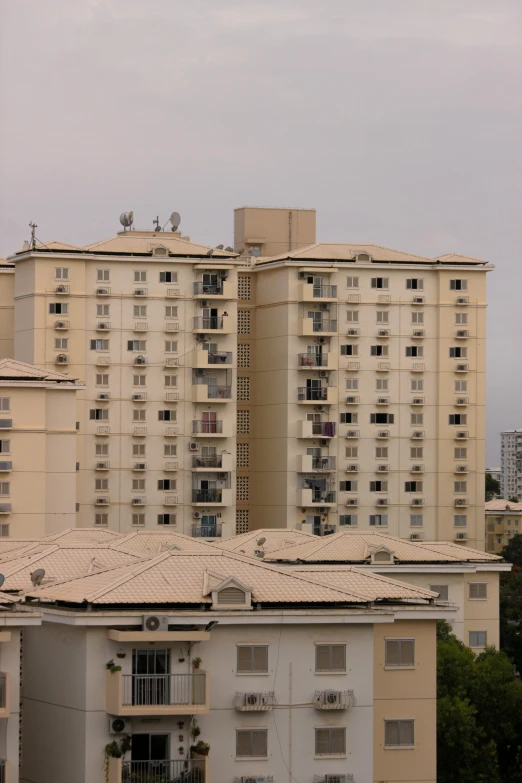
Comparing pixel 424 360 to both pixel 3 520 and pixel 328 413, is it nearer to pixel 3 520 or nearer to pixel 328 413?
pixel 328 413

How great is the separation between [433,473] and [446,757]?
4934cm

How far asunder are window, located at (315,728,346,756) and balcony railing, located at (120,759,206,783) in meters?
3.66

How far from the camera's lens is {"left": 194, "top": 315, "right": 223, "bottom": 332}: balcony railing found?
123875mm

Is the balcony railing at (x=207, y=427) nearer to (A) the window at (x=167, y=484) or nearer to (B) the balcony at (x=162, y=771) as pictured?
(A) the window at (x=167, y=484)

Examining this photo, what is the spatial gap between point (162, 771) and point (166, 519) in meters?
69.2

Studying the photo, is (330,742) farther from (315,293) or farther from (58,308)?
(315,293)

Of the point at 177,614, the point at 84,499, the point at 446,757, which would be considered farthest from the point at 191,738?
the point at 84,499

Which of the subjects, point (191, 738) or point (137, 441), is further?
point (137, 441)

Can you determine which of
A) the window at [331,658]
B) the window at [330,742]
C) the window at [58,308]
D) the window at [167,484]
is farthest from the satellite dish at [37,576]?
the window at [167,484]

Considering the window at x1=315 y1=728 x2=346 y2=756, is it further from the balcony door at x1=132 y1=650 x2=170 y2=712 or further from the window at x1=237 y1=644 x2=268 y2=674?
the balcony door at x1=132 y1=650 x2=170 y2=712

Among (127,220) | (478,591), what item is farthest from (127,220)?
(478,591)

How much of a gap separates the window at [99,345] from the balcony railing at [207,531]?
→ 1218 centimetres

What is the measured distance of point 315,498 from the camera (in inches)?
4936

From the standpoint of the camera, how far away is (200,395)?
123688mm
